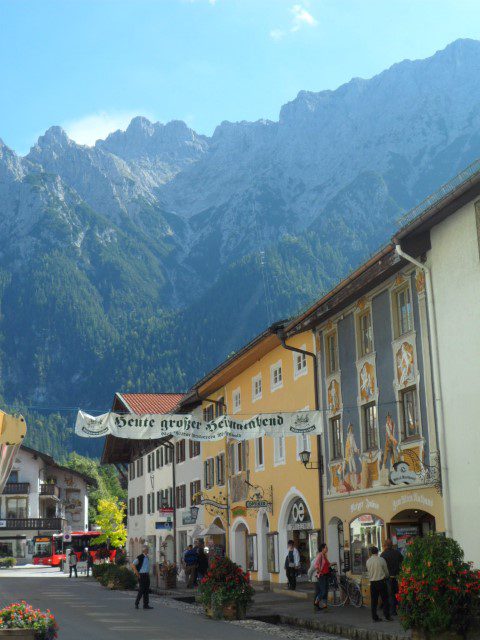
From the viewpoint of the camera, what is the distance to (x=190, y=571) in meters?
33.4

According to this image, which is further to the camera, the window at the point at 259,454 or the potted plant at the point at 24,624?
the window at the point at 259,454

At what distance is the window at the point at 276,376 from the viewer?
32.9 meters

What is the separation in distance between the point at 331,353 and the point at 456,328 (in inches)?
317

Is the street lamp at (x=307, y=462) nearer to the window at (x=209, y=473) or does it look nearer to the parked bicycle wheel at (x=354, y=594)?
the parked bicycle wheel at (x=354, y=594)

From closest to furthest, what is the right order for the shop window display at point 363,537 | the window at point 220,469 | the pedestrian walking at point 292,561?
the shop window display at point 363,537 < the pedestrian walking at point 292,561 < the window at point 220,469

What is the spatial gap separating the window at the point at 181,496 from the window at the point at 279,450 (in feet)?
52.2

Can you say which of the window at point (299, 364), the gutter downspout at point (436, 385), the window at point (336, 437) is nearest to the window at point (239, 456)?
the window at point (299, 364)

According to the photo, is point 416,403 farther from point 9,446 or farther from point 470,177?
point 9,446

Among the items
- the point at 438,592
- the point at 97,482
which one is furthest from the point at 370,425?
the point at 97,482

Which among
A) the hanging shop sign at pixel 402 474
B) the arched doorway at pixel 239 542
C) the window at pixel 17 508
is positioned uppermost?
the window at pixel 17 508

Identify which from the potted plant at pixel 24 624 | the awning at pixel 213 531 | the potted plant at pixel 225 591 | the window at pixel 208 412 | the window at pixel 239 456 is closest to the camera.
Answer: the potted plant at pixel 24 624

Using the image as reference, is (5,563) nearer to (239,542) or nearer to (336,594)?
(239,542)

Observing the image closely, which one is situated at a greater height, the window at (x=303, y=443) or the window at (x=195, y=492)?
the window at (x=303, y=443)

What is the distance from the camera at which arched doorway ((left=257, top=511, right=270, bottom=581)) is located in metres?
34.1
